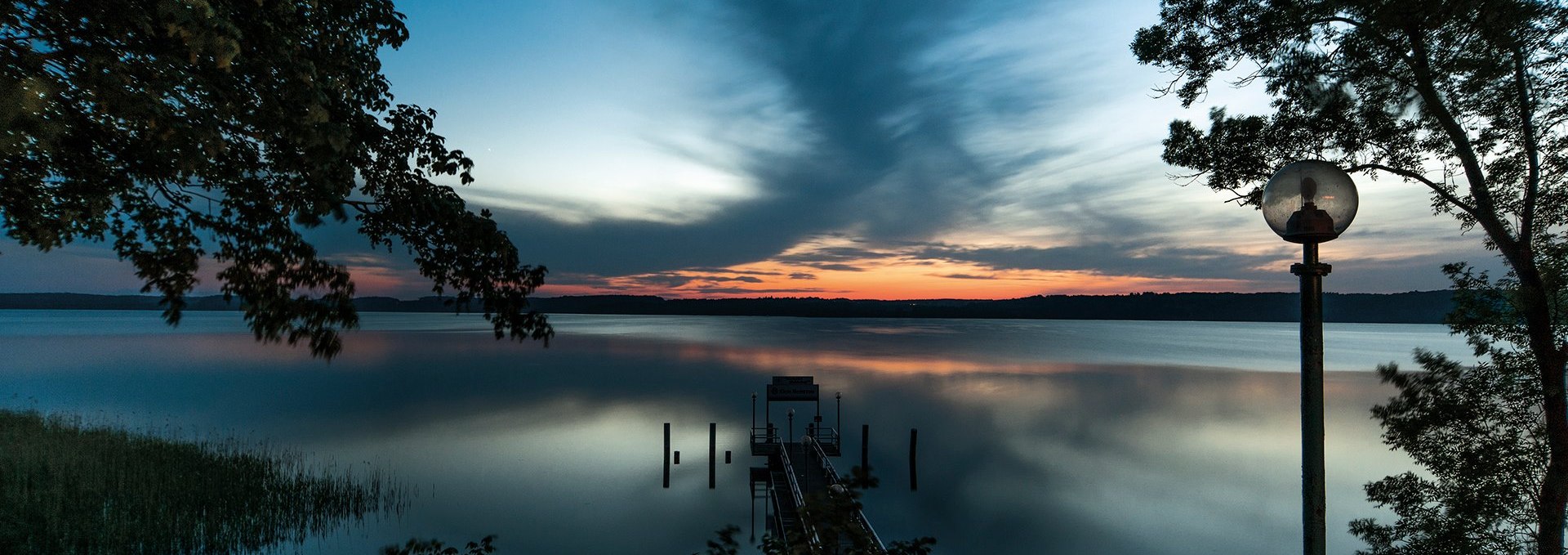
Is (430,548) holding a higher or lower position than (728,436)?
higher

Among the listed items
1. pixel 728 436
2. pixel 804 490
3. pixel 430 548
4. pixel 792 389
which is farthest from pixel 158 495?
pixel 728 436

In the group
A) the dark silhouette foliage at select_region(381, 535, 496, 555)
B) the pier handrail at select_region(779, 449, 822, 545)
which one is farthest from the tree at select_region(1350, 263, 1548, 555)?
the pier handrail at select_region(779, 449, 822, 545)

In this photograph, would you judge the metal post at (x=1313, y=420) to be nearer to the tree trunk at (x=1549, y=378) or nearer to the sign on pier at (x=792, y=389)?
the tree trunk at (x=1549, y=378)

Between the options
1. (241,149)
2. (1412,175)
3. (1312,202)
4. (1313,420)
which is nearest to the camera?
(1313,420)

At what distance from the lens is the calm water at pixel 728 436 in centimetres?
2392

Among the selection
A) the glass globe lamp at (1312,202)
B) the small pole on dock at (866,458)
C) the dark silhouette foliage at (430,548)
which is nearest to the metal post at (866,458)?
the small pole on dock at (866,458)

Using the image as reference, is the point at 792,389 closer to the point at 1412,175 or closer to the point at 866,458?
the point at 866,458

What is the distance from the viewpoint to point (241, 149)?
6234mm

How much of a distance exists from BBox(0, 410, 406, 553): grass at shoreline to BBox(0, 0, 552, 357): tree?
50.0 feet

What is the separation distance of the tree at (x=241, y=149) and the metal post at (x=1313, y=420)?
19.3 feet

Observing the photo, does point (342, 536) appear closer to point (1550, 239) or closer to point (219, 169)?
point (219, 169)

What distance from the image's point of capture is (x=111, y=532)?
640 inches

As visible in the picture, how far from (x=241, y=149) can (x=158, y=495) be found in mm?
20468

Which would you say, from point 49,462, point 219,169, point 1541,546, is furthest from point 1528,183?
point 49,462
